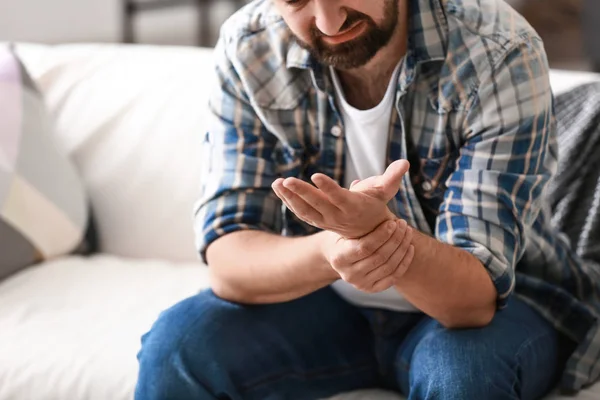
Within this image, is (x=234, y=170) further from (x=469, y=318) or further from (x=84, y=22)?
(x=84, y=22)

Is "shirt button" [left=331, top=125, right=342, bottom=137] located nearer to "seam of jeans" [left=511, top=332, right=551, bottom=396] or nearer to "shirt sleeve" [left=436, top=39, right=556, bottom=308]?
"shirt sleeve" [left=436, top=39, right=556, bottom=308]

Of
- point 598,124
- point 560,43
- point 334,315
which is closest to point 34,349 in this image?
point 334,315

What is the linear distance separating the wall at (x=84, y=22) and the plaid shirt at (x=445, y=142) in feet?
9.63

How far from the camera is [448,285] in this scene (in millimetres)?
1208

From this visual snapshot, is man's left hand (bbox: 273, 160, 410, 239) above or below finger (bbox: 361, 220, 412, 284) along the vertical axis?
above

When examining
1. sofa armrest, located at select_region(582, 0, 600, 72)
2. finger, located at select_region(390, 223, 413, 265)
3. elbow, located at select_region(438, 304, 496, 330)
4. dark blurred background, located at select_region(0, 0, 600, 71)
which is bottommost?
dark blurred background, located at select_region(0, 0, 600, 71)

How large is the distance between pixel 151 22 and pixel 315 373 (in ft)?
12.0

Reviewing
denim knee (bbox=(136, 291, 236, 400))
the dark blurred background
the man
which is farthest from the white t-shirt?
the dark blurred background

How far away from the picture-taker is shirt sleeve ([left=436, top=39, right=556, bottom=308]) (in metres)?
1.24

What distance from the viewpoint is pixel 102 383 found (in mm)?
1410

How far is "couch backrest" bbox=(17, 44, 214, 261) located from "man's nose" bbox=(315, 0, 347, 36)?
0.60 meters

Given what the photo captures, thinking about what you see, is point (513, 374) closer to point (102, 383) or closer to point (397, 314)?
point (397, 314)

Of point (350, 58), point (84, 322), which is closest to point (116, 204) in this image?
point (84, 322)

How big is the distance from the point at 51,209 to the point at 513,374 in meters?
0.94
